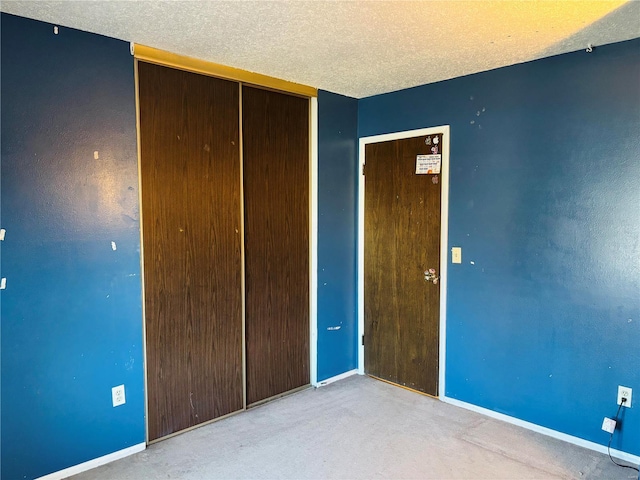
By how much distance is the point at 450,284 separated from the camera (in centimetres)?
320

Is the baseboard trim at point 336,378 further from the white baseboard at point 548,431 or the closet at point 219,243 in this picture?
the white baseboard at point 548,431

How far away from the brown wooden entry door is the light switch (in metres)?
0.11

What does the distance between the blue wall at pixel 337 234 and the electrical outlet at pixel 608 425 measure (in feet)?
6.19

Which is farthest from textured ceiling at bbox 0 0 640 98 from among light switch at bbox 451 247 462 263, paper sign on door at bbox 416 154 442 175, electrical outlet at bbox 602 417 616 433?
electrical outlet at bbox 602 417 616 433

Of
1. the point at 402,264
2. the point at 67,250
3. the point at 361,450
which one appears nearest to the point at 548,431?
the point at 361,450

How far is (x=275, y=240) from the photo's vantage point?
3.26 m

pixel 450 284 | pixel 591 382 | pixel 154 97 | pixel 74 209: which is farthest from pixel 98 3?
pixel 591 382

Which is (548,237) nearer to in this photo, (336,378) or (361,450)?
(361,450)

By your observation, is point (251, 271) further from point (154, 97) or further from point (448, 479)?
point (448, 479)

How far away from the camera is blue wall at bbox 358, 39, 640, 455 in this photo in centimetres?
246

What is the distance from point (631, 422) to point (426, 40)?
2427 millimetres

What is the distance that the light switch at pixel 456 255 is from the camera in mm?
3149

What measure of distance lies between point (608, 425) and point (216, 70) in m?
3.19

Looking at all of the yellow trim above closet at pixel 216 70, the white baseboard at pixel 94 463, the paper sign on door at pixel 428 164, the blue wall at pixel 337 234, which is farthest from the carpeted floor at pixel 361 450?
the yellow trim above closet at pixel 216 70
